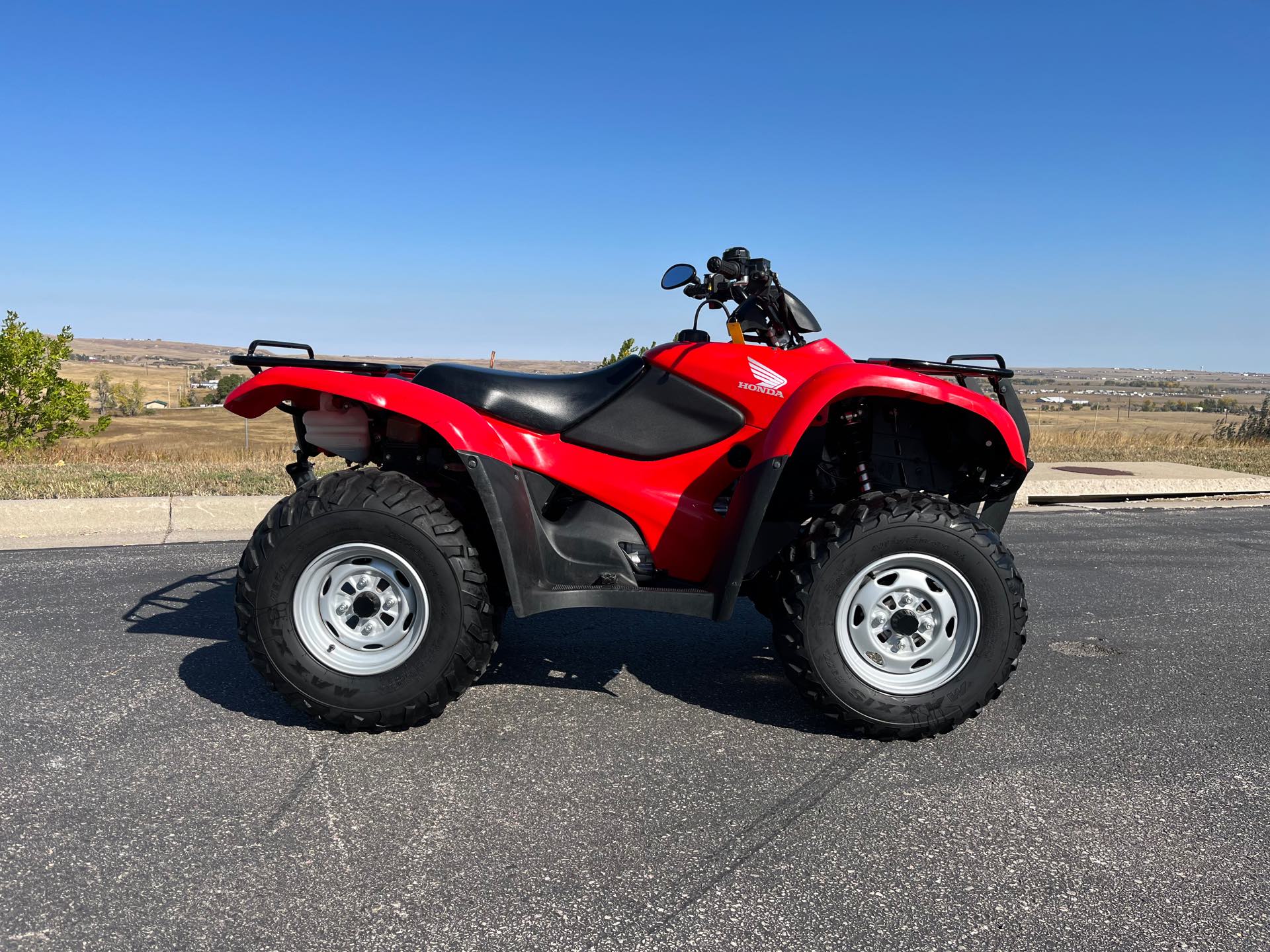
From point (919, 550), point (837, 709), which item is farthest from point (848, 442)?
point (837, 709)

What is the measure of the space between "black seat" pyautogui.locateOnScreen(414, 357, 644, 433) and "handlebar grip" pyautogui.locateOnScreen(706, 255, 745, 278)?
0.50 meters

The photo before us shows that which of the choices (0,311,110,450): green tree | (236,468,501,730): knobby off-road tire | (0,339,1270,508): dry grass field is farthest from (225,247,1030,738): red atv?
(0,311,110,450): green tree

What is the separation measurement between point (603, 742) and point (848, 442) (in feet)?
5.32

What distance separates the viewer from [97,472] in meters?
10.1

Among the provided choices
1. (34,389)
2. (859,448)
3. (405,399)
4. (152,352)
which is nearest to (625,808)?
(405,399)

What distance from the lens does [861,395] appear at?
379 cm

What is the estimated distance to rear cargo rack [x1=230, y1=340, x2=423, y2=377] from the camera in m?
4.00

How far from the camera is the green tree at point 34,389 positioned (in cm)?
1462

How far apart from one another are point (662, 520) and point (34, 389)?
47.0 ft

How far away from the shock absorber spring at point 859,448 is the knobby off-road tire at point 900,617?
39 centimetres

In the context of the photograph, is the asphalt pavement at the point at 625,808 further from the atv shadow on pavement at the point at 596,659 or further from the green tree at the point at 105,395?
the green tree at the point at 105,395

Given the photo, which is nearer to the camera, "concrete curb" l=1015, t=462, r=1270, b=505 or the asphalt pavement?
the asphalt pavement

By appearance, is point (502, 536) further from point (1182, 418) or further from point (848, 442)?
point (1182, 418)

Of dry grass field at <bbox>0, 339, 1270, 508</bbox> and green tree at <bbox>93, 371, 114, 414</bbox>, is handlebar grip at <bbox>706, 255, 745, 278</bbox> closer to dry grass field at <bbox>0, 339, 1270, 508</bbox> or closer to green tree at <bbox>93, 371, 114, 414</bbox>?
dry grass field at <bbox>0, 339, 1270, 508</bbox>
